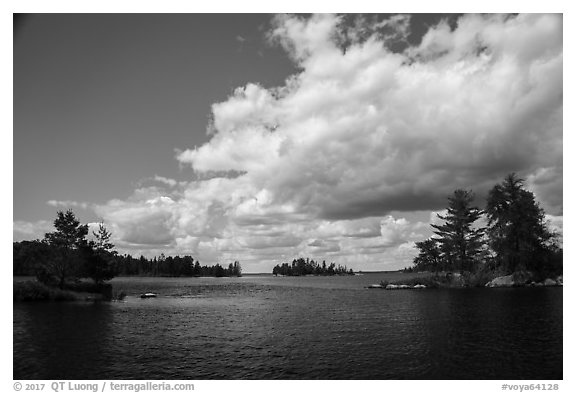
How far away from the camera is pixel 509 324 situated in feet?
140

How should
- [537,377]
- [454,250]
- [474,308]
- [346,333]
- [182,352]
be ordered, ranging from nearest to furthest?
[537,377], [182,352], [346,333], [474,308], [454,250]

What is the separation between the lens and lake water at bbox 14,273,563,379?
27344 millimetres

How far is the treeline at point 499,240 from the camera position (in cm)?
9538

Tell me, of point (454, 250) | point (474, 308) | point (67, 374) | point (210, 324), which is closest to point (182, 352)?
point (67, 374)

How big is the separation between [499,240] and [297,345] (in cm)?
8333

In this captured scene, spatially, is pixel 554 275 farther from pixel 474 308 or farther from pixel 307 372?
pixel 307 372

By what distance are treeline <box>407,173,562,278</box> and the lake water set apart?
1727 inches

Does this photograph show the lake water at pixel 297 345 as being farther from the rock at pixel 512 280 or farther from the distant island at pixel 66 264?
the rock at pixel 512 280

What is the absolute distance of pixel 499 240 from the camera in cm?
9881

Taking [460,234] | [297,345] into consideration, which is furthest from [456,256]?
[297,345]

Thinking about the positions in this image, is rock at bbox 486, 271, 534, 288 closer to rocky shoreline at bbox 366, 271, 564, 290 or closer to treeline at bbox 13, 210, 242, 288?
rocky shoreline at bbox 366, 271, 564, 290
